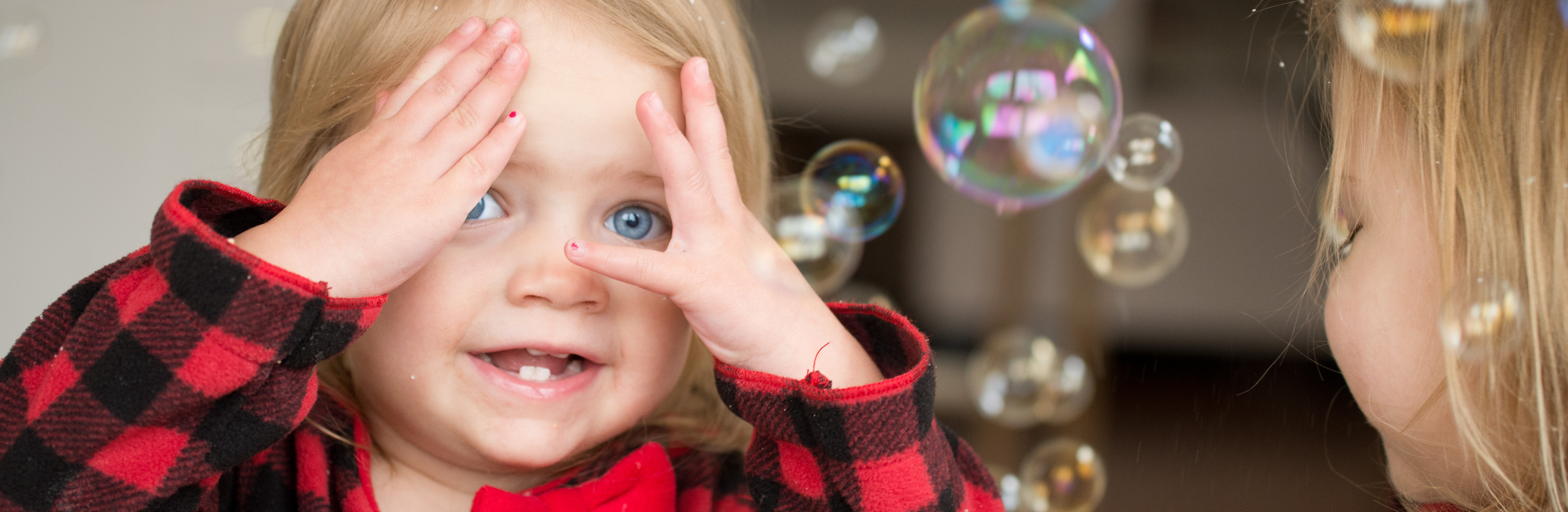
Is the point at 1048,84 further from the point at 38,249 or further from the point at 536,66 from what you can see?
the point at 38,249

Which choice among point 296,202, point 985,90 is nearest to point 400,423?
point 296,202

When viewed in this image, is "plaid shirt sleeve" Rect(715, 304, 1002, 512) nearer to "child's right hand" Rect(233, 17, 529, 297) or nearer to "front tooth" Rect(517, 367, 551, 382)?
"front tooth" Rect(517, 367, 551, 382)

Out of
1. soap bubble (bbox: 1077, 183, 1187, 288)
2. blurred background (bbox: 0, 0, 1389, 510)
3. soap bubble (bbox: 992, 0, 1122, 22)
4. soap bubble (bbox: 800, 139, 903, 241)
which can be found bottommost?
blurred background (bbox: 0, 0, 1389, 510)

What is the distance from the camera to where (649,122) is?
777 millimetres

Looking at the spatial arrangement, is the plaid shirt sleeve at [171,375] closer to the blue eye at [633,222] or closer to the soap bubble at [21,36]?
the blue eye at [633,222]

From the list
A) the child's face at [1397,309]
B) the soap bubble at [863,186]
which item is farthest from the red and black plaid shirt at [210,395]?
the soap bubble at [863,186]

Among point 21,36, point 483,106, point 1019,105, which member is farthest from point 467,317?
point 21,36

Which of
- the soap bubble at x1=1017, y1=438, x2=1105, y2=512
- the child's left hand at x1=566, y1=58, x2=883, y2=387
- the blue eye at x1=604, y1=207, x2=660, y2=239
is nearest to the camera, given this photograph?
the child's left hand at x1=566, y1=58, x2=883, y2=387

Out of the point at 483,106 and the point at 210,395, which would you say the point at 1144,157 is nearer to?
the point at 483,106

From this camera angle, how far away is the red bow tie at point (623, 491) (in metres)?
0.91

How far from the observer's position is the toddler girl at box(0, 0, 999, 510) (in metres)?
0.69

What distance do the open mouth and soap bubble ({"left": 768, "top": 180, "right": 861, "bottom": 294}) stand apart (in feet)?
1.52

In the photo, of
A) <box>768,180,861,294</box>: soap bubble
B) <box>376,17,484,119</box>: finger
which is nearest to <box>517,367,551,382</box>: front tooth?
<box>376,17,484,119</box>: finger

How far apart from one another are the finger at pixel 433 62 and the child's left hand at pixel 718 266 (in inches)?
5.7
